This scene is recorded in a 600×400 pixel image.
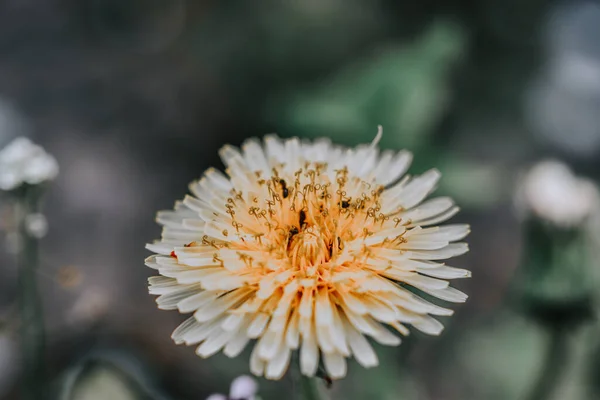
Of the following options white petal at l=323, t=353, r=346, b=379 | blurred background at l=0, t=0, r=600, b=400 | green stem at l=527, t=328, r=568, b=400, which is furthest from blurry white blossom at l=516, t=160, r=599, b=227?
white petal at l=323, t=353, r=346, b=379

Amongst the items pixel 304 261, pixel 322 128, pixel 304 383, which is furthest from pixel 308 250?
pixel 322 128

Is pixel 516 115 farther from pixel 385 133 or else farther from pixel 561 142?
pixel 385 133

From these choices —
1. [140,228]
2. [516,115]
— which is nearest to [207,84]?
[140,228]

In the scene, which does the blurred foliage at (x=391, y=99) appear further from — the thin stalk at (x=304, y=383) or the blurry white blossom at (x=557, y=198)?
the thin stalk at (x=304, y=383)

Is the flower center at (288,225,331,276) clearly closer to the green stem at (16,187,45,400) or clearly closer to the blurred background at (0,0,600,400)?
the green stem at (16,187,45,400)

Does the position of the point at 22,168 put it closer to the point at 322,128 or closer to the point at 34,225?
the point at 34,225

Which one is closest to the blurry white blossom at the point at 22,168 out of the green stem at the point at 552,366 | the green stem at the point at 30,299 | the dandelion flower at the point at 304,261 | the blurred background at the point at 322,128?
the green stem at the point at 30,299
